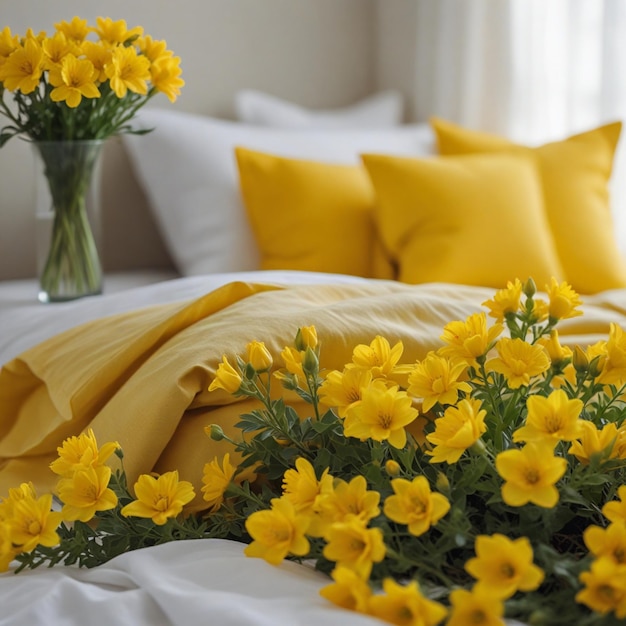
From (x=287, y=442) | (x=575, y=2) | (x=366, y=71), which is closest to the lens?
(x=287, y=442)

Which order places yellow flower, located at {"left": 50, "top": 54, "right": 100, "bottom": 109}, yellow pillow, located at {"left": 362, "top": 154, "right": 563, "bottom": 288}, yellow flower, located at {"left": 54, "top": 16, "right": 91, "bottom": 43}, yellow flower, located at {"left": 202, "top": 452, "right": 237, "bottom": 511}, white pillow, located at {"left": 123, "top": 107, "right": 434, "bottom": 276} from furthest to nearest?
1. white pillow, located at {"left": 123, "top": 107, "right": 434, "bottom": 276}
2. yellow pillow, located at {"left": 362, "top": 154, "right": 563, "bottom": 288}
3. yellow flower, located at {"left": 54, "top": 16, "right": 91, "bottom": 43}
4. yellow flower, located at {"left": 50, "top": 54, "right": 100, "bottom": 109}
5. yellow flower, located at {"left": 202, "top": 452, "right": 237, "bottom": 511}

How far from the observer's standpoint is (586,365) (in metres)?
0.90

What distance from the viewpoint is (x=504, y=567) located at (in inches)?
26.3

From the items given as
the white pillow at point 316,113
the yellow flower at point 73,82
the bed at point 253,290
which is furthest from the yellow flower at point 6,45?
the white pillow at point 316,113

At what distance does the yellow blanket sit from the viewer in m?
1.14

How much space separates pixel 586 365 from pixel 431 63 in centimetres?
226

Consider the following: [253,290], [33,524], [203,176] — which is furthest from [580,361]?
[203,176]

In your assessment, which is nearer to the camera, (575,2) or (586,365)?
(586,365)

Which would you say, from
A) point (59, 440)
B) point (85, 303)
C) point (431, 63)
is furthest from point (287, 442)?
point (431, 63)

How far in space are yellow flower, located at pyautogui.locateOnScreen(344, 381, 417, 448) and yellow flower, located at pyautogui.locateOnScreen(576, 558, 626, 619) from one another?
194mm

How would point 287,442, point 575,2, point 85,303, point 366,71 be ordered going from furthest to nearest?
point 366,71, point 575,2, point 85,303, point 287,442

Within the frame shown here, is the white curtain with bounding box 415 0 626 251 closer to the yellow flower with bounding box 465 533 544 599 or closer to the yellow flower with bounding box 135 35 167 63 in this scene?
the yellow flower with bounding box 135 35 167 63

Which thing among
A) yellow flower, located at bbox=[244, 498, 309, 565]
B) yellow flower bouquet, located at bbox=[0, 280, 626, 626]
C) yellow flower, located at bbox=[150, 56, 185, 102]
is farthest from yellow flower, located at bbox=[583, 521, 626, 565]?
yellow flower, located at bbox=[150, 56, 185, 102]

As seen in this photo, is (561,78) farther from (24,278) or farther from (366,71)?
(24,278)
